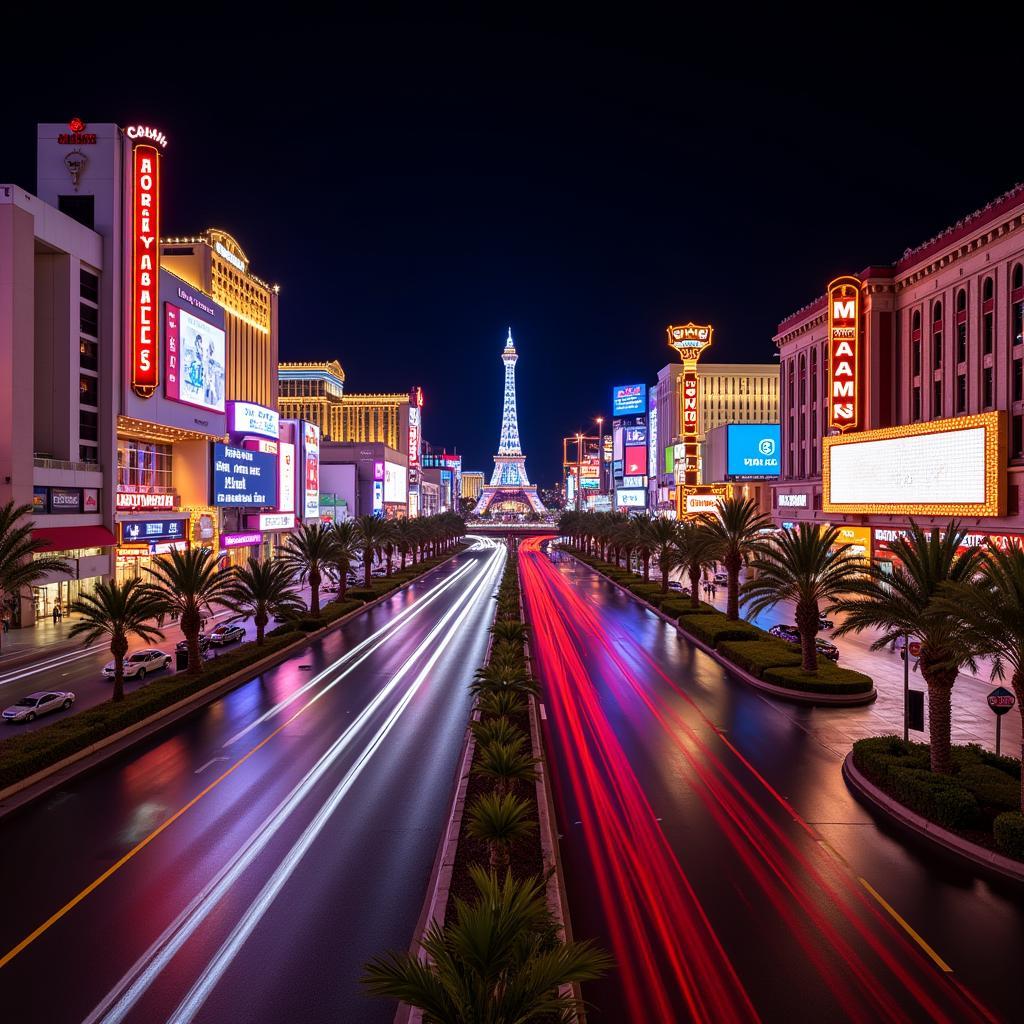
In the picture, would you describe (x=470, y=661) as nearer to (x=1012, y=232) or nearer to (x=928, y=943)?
(x=928, y=943)

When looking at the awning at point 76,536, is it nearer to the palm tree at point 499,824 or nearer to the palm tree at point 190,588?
the palm tree at point 190,588

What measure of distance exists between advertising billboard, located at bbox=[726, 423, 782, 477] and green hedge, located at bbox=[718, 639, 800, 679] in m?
A: 57.2

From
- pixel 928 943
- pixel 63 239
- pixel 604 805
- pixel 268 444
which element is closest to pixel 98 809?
pixel 604 805

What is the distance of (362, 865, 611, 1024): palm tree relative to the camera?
6770mm

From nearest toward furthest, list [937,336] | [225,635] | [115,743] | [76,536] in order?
1. [115,743]
2. [225,635]
3. [76,536]
4. [937,336]

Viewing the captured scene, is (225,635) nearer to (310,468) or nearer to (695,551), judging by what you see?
(695,551)

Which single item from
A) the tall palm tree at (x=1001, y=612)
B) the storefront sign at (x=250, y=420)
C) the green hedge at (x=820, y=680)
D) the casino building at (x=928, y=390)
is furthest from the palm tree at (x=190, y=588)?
the storefront sign at (x=250, y=420)

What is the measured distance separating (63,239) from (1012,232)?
51796 millimetres

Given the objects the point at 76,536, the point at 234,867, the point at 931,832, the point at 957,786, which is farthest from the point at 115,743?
the point at 76,536

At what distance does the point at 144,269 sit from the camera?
46.5 m

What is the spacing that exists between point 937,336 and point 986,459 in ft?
37.1

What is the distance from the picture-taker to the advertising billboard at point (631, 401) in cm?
17138

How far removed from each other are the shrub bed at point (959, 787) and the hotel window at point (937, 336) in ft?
107

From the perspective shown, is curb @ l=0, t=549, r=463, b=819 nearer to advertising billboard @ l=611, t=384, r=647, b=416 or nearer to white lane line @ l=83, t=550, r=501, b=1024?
white lane line @ l=83, t=550, r=501, b=1024
